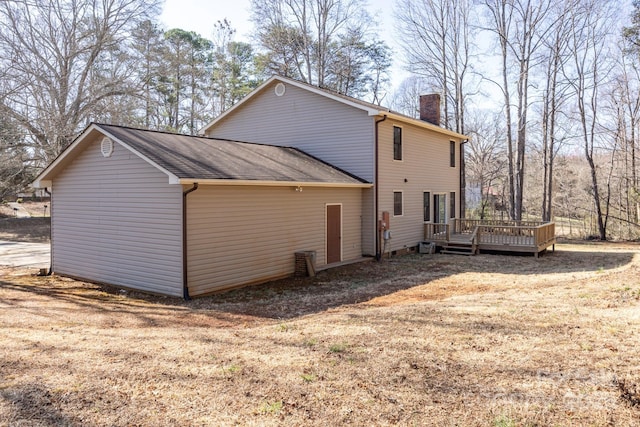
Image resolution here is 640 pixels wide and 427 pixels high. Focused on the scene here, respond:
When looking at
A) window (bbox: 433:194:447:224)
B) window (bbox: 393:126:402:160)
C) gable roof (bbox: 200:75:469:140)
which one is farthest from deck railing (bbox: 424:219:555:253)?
gable roof (bbox: 200:75:469:140)

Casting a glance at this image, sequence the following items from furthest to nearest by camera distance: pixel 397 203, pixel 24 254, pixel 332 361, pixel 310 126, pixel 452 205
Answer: pixel 452 205
pixel 24 254
pixel 397 203
pixel 310 126
pixel 332 361

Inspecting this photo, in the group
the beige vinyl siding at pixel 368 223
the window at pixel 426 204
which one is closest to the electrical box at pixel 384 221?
the beige vinyl siding at pixel 368 223

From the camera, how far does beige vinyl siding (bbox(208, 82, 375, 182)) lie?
14.9 meters

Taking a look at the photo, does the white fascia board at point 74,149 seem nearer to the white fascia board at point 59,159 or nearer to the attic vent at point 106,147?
the white fascia board at point 59,159

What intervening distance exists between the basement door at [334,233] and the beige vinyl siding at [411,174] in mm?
1730

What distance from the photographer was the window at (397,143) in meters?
15.8

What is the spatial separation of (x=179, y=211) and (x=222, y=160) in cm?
224

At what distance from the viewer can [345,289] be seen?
10586 millimetres

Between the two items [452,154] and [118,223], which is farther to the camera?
[452,154]

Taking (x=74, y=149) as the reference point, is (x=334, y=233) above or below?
below

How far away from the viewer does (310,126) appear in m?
16.0

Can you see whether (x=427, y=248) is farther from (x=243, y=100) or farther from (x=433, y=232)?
(x=243, y=100)

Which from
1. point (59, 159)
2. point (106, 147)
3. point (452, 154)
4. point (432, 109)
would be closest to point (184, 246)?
point (106, 147)

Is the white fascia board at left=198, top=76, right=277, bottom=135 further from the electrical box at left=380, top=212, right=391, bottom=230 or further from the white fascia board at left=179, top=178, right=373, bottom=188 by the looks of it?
the electrical box at left=380, top=212, right=391, bottom=230
